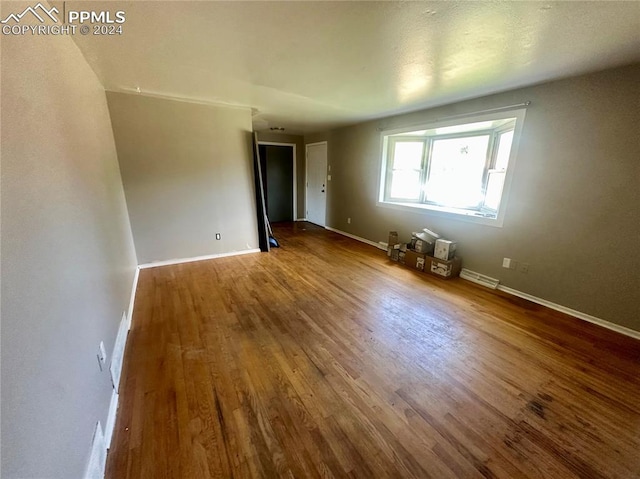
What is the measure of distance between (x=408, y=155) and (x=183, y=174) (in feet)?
11.9

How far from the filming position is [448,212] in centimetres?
369

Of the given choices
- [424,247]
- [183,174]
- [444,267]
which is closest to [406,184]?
[424,247]

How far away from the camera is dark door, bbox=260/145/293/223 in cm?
641

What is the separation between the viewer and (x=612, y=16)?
1.47 m

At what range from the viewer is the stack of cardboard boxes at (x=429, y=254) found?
348 cm

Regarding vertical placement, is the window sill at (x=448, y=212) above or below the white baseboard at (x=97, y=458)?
above

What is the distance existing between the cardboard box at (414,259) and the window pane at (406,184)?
116 centimetres

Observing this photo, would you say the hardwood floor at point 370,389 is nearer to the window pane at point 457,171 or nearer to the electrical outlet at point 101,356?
the electrical outlet at point 101,356

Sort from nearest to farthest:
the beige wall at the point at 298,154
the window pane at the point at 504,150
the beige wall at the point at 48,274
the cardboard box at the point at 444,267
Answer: the beige wall at the point at 48,274, the window pane at the point at 504,150, the cardboard box at the point at 444,267, the beige wall at the point at 298,154

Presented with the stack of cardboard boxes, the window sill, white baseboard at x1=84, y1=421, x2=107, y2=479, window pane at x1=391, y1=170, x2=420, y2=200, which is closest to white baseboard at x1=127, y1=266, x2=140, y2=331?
white baseboard at x1=84, y1=421, x2=107, y2=479

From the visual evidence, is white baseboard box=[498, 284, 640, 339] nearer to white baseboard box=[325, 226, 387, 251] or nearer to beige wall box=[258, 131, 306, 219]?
white baseboard box=[325, 226, 387, 251]

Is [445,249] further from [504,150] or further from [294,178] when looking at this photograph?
[294,178]

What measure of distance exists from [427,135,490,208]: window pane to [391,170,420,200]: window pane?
0.73ft

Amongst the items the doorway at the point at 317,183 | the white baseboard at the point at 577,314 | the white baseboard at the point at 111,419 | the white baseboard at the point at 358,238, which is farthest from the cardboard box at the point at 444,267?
the white baseboard at the point at 111,419
